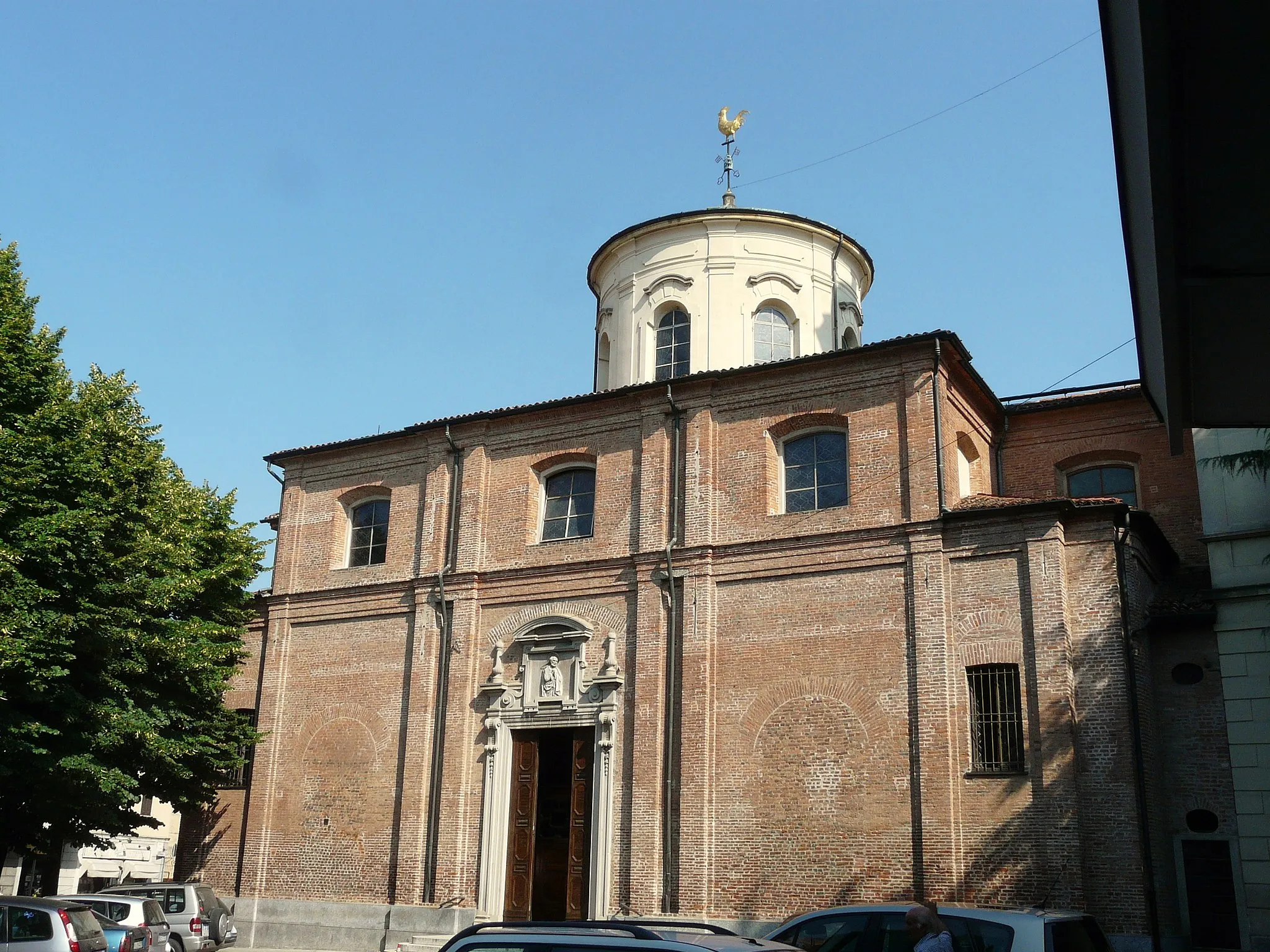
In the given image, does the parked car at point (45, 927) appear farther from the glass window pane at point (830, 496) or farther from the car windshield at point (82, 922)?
the glass window pane at point (830, 496)

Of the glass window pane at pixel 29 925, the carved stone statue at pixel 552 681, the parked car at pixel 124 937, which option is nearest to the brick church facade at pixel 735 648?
the carved stone statue at pixel 552 681

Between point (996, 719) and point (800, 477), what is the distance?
5.39m

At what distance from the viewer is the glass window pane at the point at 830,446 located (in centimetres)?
2102

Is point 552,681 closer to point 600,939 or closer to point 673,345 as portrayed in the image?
point 673,345

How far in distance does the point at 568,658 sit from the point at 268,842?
23.7 ft

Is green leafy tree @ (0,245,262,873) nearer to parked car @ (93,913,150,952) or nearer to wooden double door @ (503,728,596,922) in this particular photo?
parked car @ (93,913,150,952)

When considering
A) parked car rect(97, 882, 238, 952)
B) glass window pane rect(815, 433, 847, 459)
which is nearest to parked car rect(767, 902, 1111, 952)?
glass window pane rect(815, 433, 847, 459)

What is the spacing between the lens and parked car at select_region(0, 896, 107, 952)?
45.8 ft

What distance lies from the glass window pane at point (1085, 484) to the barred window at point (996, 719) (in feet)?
21.4

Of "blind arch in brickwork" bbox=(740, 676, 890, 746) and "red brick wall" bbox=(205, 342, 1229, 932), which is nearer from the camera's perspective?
"red brick wall" bbox=(205, 342, 1229, 932)

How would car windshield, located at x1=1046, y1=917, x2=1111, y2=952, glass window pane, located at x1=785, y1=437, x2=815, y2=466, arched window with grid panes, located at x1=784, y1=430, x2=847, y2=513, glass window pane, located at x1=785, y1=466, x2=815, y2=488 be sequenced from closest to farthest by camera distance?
car windshield, located at x1=1046, y1=917, x2=1111, y2=952 < arched window with grid panes, located at x1=784, y1=430, x2=847, y2=513 < glass window pane, located at x1=785, y1=466, x2=815, y2=488 < glass window pane, located at x1=785, y1=437, x2=815, y2=466

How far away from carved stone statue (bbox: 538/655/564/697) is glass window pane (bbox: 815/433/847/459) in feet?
19.5

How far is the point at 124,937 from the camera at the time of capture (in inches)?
653

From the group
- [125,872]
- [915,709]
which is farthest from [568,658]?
[125,872]
